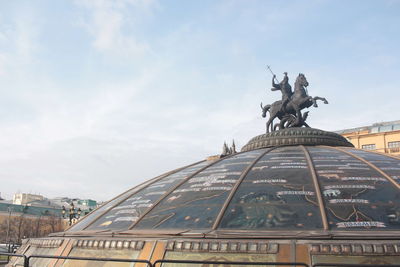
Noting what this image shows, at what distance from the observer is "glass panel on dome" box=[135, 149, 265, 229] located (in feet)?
21.6

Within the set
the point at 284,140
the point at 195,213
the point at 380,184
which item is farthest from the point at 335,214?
the point at 284,140

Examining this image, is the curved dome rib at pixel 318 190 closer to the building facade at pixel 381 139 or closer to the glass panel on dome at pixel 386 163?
the glass panel on dome at pixel 386 163

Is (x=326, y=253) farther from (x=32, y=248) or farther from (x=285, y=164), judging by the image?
(x=32, y=248)

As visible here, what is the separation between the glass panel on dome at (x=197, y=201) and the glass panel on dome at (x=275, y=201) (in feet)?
0.90

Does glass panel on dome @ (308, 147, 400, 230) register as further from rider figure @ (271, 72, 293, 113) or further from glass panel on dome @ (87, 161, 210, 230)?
rider figure @ (271, 72, 293, 113)

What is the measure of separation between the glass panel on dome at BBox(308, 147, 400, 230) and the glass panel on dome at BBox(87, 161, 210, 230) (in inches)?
120

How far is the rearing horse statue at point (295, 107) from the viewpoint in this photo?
12.2 meters

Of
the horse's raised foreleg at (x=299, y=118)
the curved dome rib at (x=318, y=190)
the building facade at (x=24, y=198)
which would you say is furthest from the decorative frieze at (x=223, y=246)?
the building facade at (x=24, y=198)

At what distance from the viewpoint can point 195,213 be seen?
6766mm

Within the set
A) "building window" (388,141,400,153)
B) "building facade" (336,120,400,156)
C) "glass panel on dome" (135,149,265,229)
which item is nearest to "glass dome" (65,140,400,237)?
"glass panel on dome" (135,149,265,229)

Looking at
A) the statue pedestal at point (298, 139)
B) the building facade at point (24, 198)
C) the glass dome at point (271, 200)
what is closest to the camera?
the glass dome at point (271, 200)

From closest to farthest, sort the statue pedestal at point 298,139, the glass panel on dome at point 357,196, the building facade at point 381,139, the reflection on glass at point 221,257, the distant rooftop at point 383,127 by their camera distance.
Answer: the reflection on glass at point 221,257, the glass panel on dome at point 357,196, the statue pedestal at point 298,139, the building facade at point 381,139, the distant rooftop at point 383,127

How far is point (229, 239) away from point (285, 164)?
316 cm

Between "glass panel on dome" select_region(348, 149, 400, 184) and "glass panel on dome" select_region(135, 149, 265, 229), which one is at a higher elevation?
"glass panel on dome" select_region(348, 149, 400, 184)
